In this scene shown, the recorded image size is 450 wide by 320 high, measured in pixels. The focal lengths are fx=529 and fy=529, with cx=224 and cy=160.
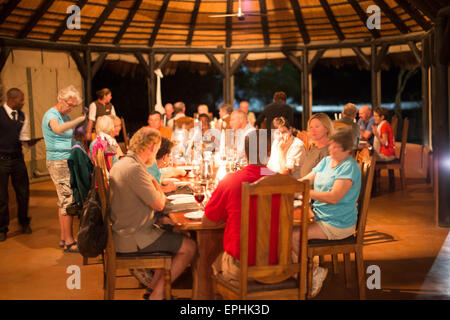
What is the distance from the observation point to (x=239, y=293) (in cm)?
297

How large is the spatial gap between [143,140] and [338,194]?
1.40 meters

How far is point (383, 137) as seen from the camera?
8.10 meters

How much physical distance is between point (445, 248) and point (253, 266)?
3.07 meters

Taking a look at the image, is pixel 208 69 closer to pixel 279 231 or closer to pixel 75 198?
pixel 75 198

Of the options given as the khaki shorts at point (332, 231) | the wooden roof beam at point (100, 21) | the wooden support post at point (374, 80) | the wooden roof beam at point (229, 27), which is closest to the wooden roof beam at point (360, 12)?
the wooden support post at point (374, 80)

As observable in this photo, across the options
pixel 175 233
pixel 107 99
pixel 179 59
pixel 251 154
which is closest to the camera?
pixel 251 154

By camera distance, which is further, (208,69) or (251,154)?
(208,69)

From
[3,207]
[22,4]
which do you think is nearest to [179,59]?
[22,4]

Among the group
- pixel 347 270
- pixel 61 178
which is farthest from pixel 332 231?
pixel 61 178

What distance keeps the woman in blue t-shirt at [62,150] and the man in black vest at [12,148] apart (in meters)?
0.63

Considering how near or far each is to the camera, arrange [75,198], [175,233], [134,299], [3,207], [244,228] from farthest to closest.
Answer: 1. [3,207]
2. [75,198]
3. [134,299]
4. [175,233]
5. [244,228]

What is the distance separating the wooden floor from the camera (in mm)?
4176

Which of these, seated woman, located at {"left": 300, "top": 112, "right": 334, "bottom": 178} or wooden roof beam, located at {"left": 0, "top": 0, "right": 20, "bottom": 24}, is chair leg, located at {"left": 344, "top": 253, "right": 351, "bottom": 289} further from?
wooden roof beam, located at {"left": 0, "top": 0, "right": 20, "bottom": 24}

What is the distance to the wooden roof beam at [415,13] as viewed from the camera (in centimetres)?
948
